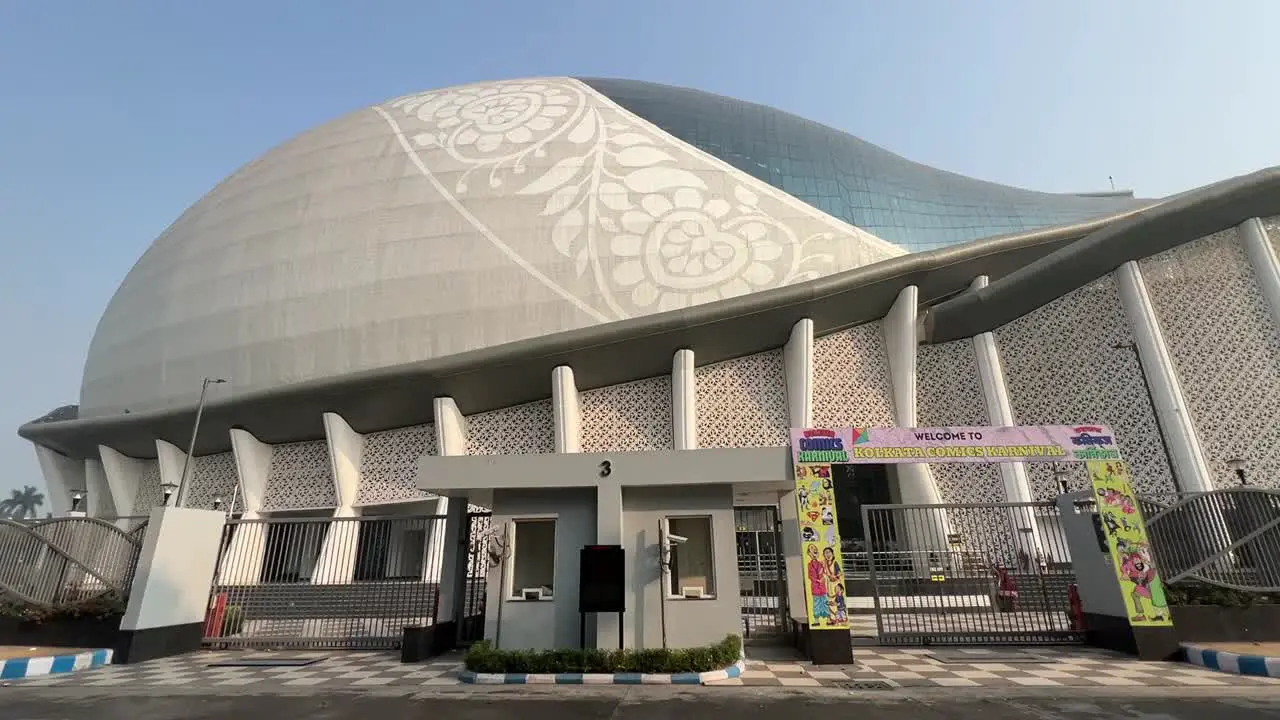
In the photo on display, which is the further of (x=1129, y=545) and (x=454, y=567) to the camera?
(x=454, y=567)

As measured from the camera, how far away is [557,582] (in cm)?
992

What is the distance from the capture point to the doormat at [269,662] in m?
10.5

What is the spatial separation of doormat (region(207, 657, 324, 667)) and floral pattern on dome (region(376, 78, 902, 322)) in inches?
581

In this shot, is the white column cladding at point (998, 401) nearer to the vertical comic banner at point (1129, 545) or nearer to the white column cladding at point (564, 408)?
the vertical comic banner at point (1129, 545)

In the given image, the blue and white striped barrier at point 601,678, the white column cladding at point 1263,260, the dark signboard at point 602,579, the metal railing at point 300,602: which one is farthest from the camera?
the white column cladding at point 1263,260

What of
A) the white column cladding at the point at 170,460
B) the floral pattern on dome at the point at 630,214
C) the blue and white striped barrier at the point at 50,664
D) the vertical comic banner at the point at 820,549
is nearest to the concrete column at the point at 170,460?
the white column cladding at the point at 170,460

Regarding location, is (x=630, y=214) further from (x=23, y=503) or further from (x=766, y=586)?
(x=23, y=503)

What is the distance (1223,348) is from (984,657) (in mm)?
18873

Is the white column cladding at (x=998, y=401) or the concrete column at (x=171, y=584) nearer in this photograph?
the concrete column at (x=171, y=584)

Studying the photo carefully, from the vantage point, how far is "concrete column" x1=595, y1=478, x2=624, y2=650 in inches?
368

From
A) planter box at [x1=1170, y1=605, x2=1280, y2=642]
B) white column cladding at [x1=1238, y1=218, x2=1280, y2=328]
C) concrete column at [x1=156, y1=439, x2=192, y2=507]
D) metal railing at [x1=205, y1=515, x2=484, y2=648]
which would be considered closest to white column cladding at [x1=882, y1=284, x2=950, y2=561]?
white column cladding at [x1=1238, y1=218, x2=1280, y2=328]

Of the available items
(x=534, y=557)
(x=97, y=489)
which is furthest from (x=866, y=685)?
(x=97, y=489)

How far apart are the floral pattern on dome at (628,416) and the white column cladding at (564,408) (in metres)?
1.19

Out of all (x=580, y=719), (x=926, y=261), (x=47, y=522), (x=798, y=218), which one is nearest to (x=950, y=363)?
(x=926, y=261)
